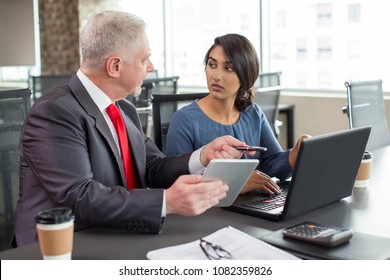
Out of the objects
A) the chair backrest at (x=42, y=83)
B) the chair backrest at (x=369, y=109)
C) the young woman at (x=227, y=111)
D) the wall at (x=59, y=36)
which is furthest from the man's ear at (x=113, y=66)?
the wall at (x=59, y=36)

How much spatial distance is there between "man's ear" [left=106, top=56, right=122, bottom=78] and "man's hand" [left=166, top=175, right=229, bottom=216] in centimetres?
42

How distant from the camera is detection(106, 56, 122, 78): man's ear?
1588mm

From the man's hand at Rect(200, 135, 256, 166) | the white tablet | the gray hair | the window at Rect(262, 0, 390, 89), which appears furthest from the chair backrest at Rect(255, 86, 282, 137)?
the white tablet

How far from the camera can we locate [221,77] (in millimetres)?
2207

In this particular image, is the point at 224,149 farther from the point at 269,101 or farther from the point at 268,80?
the point at 268,80

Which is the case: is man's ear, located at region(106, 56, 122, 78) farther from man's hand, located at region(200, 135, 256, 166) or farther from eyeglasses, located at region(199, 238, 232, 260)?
eyeglasses, located at region(199, 238, 232, 260)

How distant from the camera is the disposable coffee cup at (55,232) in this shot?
1075mm

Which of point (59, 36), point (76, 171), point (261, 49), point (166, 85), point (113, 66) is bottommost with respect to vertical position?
point (76, 171)

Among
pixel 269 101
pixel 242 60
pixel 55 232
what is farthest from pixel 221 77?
pixel 269 101

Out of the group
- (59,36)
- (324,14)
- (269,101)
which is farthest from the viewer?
(59,36)

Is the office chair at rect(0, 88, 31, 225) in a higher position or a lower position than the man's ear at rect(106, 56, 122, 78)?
lower

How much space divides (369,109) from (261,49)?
7.65 feet
